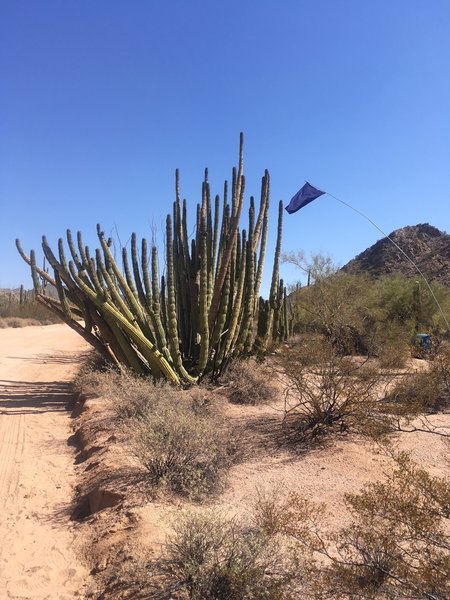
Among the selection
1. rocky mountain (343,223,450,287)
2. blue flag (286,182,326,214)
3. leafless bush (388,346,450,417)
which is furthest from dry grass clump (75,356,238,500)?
rocky mountain (343,223,450,287)

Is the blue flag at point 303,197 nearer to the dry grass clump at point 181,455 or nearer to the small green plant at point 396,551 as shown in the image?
the dry grass clump at point 181,455

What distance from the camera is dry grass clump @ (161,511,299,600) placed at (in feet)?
10.6

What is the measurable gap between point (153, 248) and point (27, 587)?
7190mm

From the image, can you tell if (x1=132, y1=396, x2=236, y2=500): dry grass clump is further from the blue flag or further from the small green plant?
the blue flag

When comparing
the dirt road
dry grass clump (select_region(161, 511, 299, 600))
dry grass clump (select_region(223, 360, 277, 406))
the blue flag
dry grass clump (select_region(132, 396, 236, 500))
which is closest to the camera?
dry grass clump (select_region(161, 511, 299, 600))

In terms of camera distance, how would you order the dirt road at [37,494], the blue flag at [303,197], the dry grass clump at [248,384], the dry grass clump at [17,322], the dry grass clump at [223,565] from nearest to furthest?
1. the dry grass clump at [223,565]
2. the dirt road at [37,494]
3. the dry grass clump at [248,384]
4. the blue flag at [303,197]
5. the dry grass clump at [17,322]

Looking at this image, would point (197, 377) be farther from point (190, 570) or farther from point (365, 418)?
point (190, 570)

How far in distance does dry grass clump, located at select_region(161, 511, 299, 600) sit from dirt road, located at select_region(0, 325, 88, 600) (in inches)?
33.5

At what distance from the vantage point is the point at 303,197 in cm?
1018

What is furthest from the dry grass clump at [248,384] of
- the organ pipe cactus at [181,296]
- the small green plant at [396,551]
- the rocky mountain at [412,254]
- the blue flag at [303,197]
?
the rocky mountain at [412,254]

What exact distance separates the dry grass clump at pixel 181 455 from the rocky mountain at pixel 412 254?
1114 inches

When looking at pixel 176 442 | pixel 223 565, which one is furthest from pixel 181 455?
pixel 223 565

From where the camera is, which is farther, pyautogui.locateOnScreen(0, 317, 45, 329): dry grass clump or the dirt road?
pyautogui.locateOnScreen(0, 317, 45, 329): dry grass clump

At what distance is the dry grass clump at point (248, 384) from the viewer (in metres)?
Answer: 8.98
